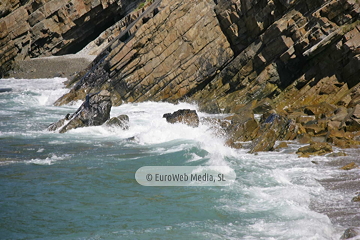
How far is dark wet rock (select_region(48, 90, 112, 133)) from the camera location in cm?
2108

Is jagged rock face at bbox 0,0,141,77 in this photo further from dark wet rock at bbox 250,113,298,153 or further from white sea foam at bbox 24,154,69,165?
dark wet rock at bbox 250,113,298,153

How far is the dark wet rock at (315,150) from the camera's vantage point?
14.5m

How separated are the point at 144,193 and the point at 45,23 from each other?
126ft

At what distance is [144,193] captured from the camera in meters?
11.4

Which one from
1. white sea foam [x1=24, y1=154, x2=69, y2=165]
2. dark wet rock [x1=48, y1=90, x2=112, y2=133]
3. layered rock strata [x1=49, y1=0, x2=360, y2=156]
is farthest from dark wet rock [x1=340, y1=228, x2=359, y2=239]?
dark wet rock [x1=48, y1=90, x2=112, y2=133]

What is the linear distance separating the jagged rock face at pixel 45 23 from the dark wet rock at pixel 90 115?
85.4ft

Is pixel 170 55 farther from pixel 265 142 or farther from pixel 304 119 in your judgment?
pixel 265 142

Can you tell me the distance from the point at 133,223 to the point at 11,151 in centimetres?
855

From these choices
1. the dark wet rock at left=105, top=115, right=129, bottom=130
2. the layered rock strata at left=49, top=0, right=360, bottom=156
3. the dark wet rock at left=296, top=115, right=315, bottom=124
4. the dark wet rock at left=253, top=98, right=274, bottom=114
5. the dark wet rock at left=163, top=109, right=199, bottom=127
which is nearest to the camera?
the layered rock strata at left=49, top=0, right=360, bottom=156

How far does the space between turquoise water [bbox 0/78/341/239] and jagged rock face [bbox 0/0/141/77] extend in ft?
96.3

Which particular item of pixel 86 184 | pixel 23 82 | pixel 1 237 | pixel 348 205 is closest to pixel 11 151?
pixel 86 184

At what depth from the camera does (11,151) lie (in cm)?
1611

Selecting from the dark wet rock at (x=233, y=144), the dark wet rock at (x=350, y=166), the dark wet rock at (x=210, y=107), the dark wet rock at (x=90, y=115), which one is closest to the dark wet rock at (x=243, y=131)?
the dark wet rock at (x=233, y=144)

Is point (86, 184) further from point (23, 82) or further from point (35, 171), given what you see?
point (23, 82)
